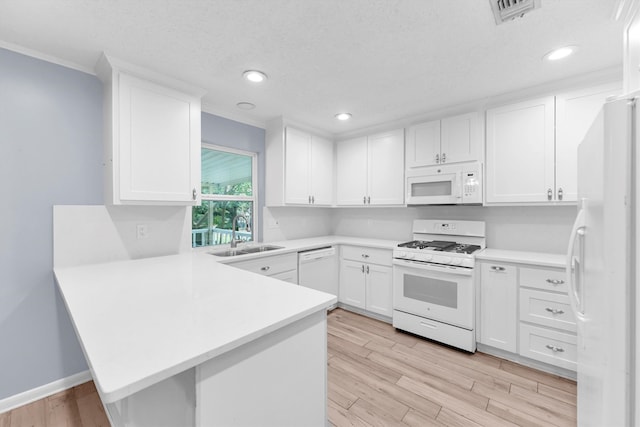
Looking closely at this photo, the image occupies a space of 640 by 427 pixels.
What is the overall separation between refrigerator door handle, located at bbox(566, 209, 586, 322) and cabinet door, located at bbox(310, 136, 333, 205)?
8.73 ft

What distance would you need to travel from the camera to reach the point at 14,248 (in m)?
Answer: 1.78

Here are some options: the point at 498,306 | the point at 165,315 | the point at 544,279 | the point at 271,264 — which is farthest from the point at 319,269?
the point at 165,315

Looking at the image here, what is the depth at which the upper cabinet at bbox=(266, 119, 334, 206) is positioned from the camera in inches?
126

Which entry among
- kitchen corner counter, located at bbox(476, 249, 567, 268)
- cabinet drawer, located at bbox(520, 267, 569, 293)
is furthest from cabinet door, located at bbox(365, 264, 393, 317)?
cabinet drawer, located at bbox(520, 267, 569, 293)

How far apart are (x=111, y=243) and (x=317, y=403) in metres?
2.00

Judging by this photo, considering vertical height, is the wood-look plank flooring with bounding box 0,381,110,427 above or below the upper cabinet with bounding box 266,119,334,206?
below

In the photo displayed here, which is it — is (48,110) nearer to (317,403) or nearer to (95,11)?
(95,11)

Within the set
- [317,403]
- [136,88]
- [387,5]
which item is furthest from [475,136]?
[136,88]

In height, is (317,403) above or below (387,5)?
below

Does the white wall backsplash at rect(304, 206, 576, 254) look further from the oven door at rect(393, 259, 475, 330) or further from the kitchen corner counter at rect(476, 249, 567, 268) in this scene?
the oven door at rect(393, 259, 475, 330)

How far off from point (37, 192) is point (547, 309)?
387cm

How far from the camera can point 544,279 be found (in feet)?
6.97

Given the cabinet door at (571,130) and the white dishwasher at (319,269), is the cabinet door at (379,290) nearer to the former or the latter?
the white dishwasher at (319,269)

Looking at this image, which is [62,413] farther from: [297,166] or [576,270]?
[576,270]
